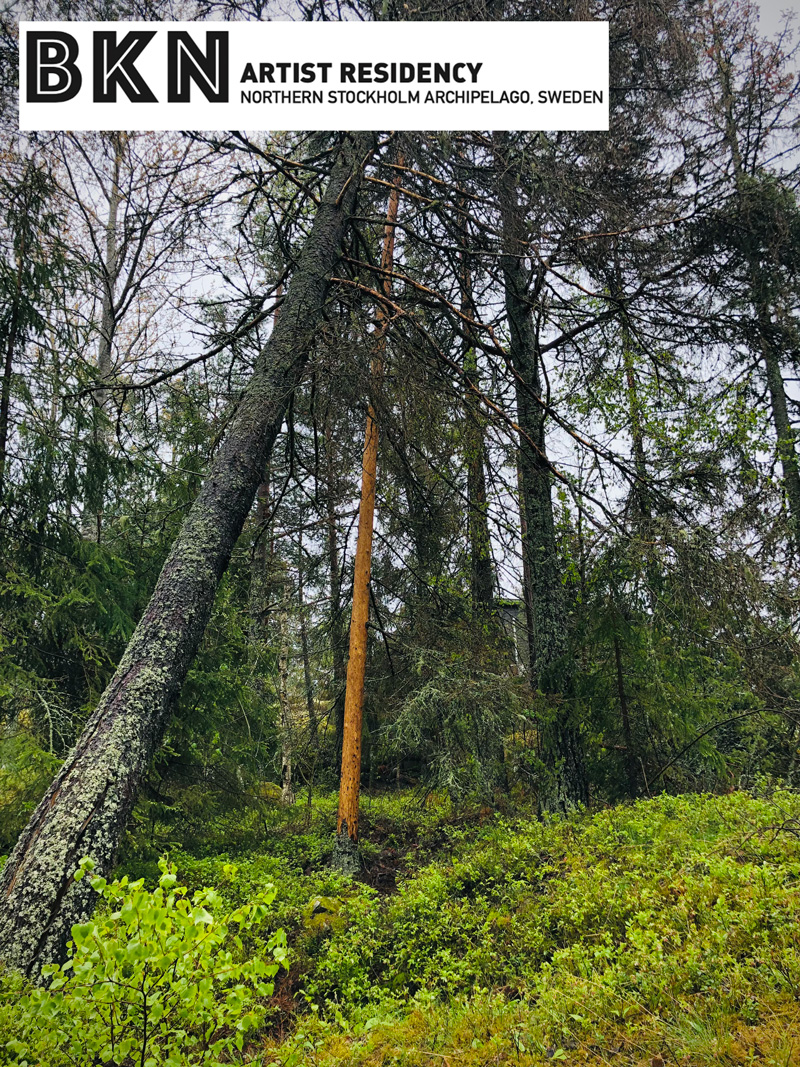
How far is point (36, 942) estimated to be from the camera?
2.38 m

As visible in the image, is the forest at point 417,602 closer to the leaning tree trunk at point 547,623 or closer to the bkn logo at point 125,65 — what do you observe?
the leaning tree trunk at point 547,623

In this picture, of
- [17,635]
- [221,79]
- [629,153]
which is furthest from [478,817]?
[221,79]

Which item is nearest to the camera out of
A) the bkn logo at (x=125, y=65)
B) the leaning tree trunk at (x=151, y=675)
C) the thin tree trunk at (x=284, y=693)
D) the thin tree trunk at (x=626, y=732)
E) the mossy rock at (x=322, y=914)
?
the leaning tree trunk at (x=151, y=675)

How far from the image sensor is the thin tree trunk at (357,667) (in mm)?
6887

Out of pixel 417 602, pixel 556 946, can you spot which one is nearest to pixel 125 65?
pixel 417 602

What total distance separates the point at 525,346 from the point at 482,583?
305cm

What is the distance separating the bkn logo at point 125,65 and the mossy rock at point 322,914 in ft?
22.2

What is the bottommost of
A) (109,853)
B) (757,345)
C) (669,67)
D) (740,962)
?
(740,962)

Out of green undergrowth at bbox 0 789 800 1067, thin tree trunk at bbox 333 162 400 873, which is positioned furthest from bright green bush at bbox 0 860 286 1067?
thin tree trunk at bbox 333 162 400 873

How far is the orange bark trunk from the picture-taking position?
23.0 feet

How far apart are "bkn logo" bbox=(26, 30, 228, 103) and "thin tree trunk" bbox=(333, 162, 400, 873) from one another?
2.34 m

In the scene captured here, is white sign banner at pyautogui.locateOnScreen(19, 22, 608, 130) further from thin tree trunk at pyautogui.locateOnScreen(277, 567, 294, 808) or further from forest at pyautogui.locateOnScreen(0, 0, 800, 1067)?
thin tree trunk at pyautogui.locateOnScreen(277, 567, 294, 808)

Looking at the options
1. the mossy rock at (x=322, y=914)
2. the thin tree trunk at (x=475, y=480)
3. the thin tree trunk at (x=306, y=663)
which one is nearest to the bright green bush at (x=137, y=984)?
the thin tree trunk at (x=475, y=480)

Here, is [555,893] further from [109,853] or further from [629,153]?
[629,153]
